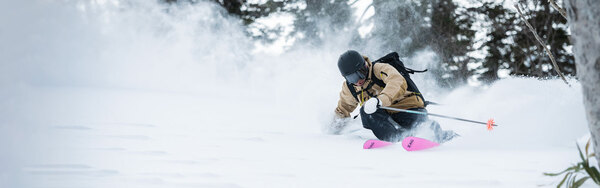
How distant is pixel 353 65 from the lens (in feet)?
12.6

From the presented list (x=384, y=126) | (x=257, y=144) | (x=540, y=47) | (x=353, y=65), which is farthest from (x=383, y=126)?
(x=540, y=47)

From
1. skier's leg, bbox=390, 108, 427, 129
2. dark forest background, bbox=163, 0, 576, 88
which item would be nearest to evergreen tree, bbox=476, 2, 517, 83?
dark forest background, bbox=163, 0, 576, 88

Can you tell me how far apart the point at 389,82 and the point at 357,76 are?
0.28 meters

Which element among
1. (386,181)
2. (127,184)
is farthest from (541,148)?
(127,184)

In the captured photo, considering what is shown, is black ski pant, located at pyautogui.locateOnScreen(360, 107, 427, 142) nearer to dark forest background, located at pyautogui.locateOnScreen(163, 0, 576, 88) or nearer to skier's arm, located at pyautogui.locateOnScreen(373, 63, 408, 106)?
skier's arm, located at pyautogui.locateOnScreen(373, 63, 408, 106)

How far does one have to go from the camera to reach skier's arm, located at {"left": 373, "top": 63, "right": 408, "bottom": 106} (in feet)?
12.3

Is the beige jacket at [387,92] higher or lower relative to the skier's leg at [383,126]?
higher

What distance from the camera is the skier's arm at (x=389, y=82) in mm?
3742

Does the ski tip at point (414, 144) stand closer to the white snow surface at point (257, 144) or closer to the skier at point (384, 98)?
the white snow surface at point (257, 144)

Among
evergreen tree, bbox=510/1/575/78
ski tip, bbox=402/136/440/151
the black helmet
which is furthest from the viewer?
evergreen tree, bbox=510/1/575/78

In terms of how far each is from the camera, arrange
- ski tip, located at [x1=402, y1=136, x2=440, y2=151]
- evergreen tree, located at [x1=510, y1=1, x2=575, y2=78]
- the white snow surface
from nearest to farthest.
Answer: the white snow surface < ski tip, located at [x1=402, y1=136, x2=440, y2=151] < evergreen tree, located at [x1=510, y1=1, x2=575, y2=78]

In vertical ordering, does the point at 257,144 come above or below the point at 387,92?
below

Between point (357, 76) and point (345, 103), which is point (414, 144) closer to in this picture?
point (357, 76)

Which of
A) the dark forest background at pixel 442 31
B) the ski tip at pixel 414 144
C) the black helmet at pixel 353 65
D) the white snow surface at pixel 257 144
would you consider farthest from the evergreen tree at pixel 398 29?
the ski tip at pixel 414 144
